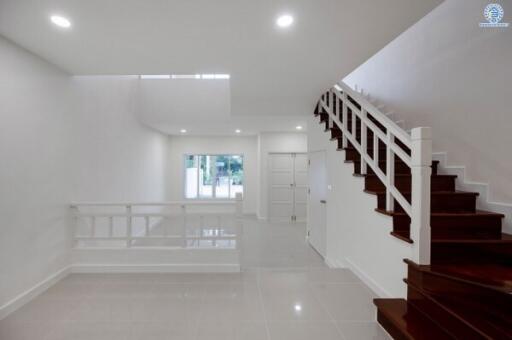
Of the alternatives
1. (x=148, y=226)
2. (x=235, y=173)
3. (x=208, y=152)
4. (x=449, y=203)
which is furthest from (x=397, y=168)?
(x=208, y=152)

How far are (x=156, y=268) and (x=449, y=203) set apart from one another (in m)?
3.35

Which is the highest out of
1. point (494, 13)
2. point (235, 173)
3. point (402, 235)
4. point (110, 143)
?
point (494, 13)

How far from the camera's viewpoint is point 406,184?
2723mm

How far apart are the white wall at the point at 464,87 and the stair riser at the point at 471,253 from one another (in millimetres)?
646

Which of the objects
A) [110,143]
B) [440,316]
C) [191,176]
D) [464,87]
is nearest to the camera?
[440,316]

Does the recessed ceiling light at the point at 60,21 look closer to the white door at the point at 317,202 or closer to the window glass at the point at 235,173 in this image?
the white door at the point at 317,202

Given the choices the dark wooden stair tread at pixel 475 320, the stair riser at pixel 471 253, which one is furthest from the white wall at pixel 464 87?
the dark wooden stair tread at pixel 475 320

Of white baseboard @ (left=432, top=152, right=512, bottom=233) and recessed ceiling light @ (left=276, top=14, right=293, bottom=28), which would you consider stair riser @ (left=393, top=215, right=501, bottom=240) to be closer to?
white baseboard @ (left=432, top=152, right=512, bottom=233)

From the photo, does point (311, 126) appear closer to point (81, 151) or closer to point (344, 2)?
point (344, 2)

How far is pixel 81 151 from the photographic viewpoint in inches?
133

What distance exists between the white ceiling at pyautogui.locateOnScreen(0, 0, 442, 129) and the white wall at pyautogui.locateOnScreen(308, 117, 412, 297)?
1243mm

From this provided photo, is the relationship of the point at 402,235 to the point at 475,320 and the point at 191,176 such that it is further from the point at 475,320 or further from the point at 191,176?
the point at 191,176

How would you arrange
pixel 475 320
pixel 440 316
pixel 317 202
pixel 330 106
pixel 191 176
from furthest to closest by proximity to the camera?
pixel 191 176
pixel 317 202
pixel 330 106
pixel 440 316
pixel 475 320

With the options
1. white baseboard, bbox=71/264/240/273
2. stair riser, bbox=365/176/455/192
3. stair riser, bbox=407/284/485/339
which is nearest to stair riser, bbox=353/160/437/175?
stair riser, bbox=365/176/455/192
